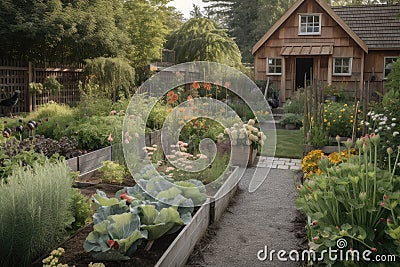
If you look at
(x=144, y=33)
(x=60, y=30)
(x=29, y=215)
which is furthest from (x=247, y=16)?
(x=29, y=215)

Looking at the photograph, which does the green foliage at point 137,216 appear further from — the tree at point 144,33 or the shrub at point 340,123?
the tree at point 144,33

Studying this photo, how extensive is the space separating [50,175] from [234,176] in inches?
109

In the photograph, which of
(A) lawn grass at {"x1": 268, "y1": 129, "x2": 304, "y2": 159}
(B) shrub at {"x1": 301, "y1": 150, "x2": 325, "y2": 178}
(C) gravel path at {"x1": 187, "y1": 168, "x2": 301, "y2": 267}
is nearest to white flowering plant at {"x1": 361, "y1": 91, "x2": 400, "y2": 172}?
(B) shrub at {"x1": 301, "y1": 150, "x2": 325, "y2": 178}

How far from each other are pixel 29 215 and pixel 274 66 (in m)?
15.4

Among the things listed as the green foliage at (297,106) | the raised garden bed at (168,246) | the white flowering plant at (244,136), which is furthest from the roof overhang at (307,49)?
the raised garden bed at (168,246)

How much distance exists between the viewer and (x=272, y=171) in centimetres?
665

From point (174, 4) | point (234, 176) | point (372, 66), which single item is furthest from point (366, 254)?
point (174, 4)

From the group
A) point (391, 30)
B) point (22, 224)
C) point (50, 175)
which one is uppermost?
point (391, 30)

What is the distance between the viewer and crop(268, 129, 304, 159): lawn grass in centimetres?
790

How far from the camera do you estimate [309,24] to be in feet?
53.7

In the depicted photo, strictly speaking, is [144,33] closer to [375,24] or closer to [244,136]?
[375,24]

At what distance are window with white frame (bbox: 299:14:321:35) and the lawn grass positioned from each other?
670 cm

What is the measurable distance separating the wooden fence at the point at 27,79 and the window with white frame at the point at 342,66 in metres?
10.0

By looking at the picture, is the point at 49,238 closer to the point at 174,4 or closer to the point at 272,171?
the point at 272,171
